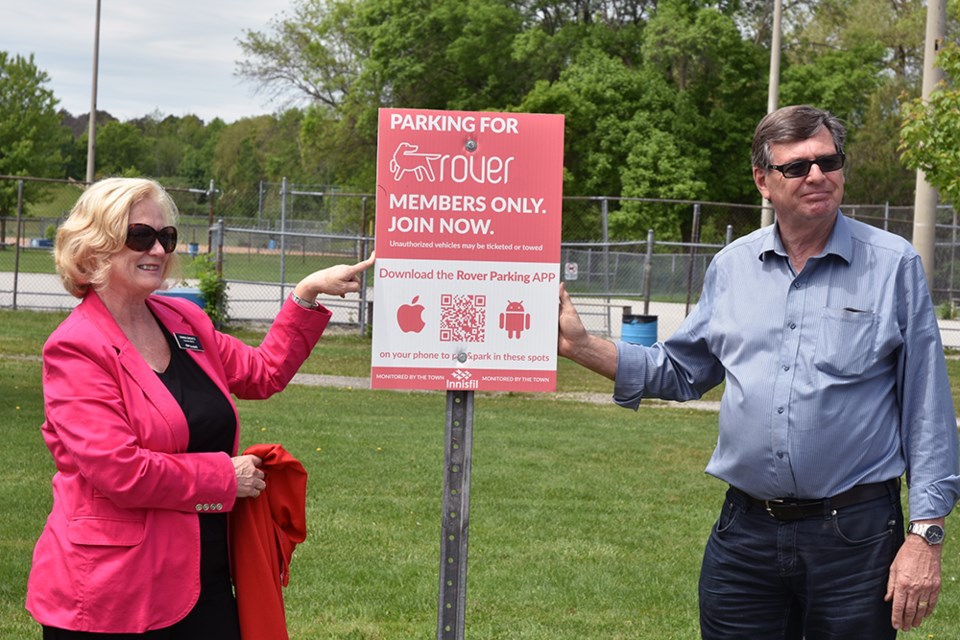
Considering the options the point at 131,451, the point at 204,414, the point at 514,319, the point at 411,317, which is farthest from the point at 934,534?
the point at 131,451

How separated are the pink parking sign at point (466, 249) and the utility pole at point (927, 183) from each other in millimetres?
14229

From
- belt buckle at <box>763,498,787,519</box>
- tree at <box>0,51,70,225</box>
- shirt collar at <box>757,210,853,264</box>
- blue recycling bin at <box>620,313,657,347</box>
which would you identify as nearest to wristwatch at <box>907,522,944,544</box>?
belt buckle at <box>763,498,787,519</box>

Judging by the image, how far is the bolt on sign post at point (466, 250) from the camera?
12.2 ft

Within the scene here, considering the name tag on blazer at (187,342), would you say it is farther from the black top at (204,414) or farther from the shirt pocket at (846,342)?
the shirt pocket at (846,342)

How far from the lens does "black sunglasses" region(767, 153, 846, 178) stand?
3430 mm

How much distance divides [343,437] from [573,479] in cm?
240

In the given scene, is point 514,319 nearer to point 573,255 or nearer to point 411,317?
point 411,317

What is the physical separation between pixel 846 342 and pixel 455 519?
51.3 inches

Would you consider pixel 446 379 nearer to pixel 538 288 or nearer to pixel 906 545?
pixel 538 288

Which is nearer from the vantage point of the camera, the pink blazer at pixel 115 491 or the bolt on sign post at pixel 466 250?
the pink blazer at pixel 115 491

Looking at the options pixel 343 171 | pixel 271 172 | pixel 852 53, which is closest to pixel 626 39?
pixel 852 53

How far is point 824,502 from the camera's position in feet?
11.2

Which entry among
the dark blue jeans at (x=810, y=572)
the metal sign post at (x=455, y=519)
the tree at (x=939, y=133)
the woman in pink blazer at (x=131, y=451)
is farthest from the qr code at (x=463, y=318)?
the tree at (x=939, y=133)

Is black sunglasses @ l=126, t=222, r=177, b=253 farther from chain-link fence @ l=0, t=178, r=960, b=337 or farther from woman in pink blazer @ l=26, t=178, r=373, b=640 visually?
chain-link fence @ l=0, t=178, r=960, b=337
